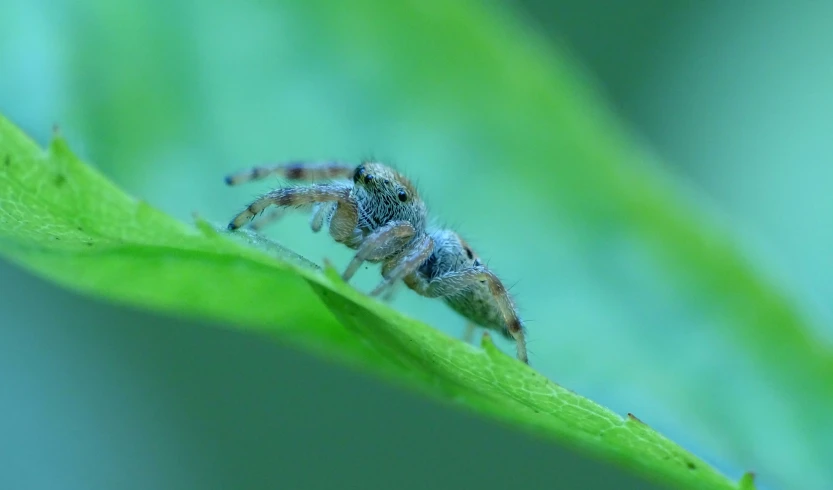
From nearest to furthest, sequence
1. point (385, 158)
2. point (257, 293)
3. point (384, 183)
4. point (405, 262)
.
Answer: point (257, 293) → point (405, 262) → point (385, 158) → point (384, 183)

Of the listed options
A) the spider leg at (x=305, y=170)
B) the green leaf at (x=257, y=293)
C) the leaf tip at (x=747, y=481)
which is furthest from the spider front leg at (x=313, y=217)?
the leaf tip at (x=747, y=481)

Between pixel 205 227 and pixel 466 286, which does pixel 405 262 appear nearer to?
pixel 466 286

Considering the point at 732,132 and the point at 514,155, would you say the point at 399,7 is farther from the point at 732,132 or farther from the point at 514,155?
the point at 732,132

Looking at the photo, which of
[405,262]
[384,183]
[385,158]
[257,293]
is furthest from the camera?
[384,183]

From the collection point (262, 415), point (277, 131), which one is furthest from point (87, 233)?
point (262, 415)

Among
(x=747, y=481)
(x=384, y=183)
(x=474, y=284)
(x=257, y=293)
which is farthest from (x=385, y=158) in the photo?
(x=747, y=481)

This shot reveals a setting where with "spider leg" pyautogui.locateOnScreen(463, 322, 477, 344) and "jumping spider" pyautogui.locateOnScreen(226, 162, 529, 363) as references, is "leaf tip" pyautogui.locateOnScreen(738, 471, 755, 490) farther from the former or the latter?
A: "spider leg" pyautogui.locateOnScreen(463, 322, 477, 344)
